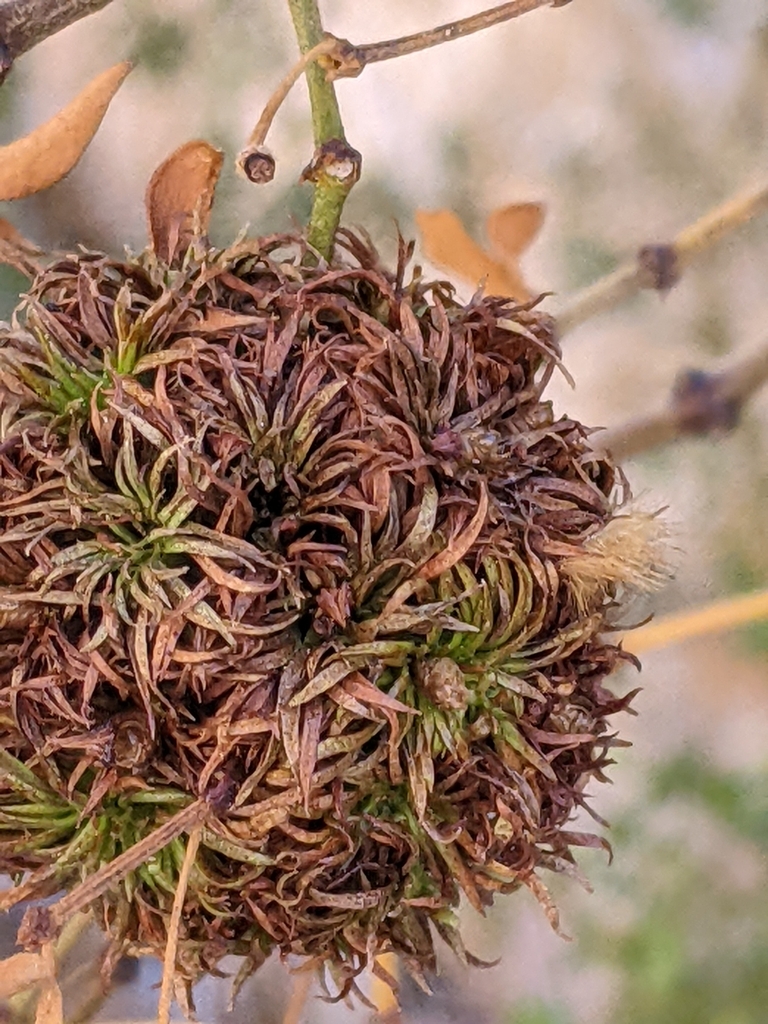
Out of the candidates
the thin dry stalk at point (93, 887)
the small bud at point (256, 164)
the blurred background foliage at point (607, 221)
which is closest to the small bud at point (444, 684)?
the thin dry stalk at point (93, 887)

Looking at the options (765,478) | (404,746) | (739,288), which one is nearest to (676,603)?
(765,478)

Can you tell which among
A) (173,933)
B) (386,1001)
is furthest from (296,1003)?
(173,933)

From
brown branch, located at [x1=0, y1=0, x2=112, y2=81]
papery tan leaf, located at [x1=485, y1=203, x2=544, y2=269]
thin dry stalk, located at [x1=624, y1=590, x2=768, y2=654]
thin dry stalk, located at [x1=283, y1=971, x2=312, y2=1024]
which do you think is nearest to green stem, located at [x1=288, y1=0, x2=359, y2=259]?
brown branch, located at [x1=0, y1=0, x2=112, y2=81]

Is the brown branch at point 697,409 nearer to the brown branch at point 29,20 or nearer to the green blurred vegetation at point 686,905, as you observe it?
the green blurred vegetation at point 686,905

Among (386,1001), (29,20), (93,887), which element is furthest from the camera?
(386,1001)

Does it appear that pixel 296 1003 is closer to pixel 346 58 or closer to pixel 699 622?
pixel 699 622

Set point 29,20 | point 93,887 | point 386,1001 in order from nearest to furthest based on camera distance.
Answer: point 93,887 → point 29,20 → point 386,1001

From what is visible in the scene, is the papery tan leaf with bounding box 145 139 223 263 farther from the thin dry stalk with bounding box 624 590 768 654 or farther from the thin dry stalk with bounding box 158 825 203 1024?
the thin dry stalk with bounding box 624 590 768 654
